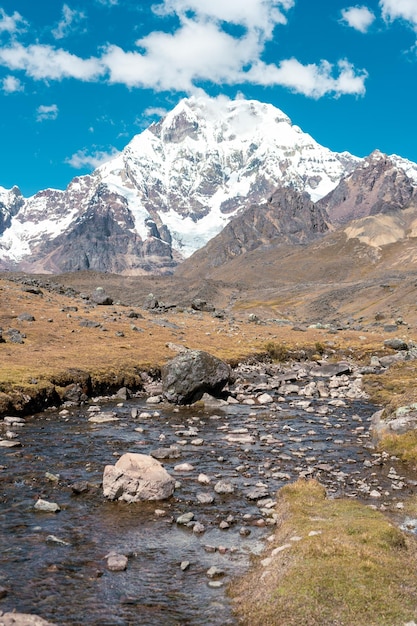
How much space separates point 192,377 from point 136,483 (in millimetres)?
24934

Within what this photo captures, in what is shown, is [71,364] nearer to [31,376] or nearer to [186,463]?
[31,376]

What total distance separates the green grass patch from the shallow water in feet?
3.80

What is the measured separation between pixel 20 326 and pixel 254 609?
64287 millimetres

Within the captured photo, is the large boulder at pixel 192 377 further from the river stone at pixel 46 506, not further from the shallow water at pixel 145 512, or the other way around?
the river stone at pixel 46 506

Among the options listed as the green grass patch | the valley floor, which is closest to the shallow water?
the green grass patch

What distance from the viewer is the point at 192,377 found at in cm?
4866

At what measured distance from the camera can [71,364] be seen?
53656 millimetres

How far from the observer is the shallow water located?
15.6 metres

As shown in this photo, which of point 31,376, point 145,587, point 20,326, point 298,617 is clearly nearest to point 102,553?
point 145,587

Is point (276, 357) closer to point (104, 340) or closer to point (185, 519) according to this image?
point (104, 340)

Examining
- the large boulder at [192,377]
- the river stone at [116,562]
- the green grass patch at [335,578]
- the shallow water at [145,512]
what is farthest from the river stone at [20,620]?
the large boulder at [192,377]

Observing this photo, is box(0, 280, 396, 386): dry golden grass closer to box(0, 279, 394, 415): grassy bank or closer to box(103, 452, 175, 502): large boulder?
box(0, 279, 394, 415): grassy bank

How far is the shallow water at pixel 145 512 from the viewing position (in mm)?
15555

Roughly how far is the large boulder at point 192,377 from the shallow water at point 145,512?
708 cm
